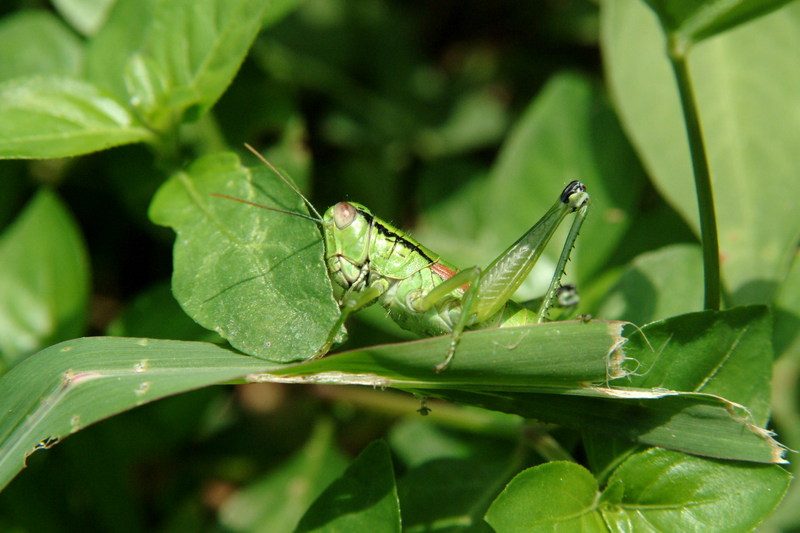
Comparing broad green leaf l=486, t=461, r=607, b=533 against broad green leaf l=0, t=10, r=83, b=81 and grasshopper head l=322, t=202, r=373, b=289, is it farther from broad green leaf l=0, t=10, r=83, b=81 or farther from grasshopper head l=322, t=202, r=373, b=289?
broad green leaf l=0, t=10, r=83, b=81

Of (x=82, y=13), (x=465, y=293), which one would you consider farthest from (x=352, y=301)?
(x=82, y=13)

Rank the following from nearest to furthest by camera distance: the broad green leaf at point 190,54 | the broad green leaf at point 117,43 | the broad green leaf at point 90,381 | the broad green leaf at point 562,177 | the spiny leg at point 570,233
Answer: the broad green leaf at point 90,381 → the broad green leaf at point 190,54 → the spiny leg at point 570,233 → the broad green leaf at point 117,43 → the broad green leaf at point 562,177

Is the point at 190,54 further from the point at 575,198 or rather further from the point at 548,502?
the point at 548,502

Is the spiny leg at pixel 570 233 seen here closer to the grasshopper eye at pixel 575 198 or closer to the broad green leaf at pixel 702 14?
the grasshopper eye at pixel 575 198

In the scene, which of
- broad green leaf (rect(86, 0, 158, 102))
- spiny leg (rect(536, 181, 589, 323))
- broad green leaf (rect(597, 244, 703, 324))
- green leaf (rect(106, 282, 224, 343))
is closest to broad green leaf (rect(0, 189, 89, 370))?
green leaf (rect(106, 282, 224, 343))

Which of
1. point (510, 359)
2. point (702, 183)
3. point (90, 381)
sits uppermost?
point (702, 183)

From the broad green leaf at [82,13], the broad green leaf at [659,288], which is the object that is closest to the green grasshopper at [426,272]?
the broad green leaf at [659,288]
